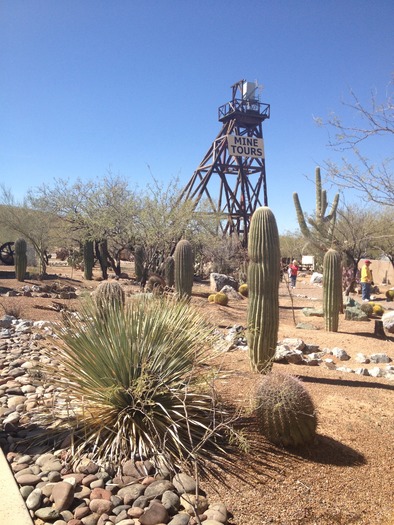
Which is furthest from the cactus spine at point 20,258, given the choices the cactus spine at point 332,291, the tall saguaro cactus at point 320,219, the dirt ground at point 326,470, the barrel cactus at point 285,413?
the barrel cactus at point 285,413

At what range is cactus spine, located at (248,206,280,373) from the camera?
6.39 metres

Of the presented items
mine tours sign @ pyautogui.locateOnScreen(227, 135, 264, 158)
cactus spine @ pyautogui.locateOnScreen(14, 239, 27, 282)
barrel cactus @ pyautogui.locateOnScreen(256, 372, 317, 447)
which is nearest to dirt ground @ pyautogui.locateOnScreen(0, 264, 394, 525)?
barrel cactus @ pyautogui.locateOnScreen(256, 372, 317, 447)

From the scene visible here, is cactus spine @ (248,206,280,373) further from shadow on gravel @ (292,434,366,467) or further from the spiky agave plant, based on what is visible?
shadow on gravel @ (292,434,366,467)

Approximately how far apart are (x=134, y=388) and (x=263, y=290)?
3.07 metres

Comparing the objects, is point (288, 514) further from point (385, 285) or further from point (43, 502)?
point (385, 285)

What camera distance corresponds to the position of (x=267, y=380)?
3.96 m

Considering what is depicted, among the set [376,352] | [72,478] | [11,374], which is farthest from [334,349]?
[72,478]

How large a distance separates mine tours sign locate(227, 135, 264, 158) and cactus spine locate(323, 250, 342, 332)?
20618 mm

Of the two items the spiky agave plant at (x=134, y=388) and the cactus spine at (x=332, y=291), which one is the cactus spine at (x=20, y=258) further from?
the spiky agave plant at (x=134, y=388)

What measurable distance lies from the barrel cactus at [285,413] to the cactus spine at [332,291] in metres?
8.25

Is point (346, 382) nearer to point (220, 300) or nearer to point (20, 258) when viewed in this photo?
point (220, 300)

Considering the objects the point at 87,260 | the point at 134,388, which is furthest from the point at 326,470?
the point at 87,260

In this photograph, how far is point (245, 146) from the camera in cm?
3200

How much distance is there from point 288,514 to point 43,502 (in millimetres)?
1623
